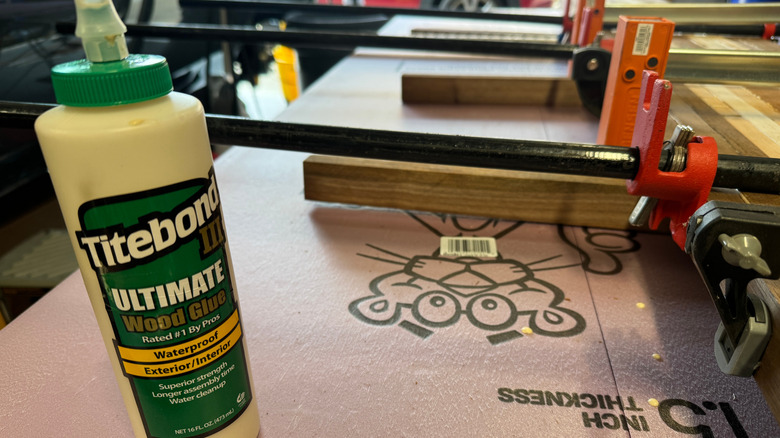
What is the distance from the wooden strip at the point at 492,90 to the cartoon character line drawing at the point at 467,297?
650 millimetres

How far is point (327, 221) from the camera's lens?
2.57 feet

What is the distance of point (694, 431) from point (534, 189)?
38 cm

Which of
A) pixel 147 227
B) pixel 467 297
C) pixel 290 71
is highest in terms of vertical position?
pixel 147 227

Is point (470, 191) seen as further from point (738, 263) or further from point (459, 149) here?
point (738, 263)

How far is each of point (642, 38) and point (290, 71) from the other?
74.6 inches

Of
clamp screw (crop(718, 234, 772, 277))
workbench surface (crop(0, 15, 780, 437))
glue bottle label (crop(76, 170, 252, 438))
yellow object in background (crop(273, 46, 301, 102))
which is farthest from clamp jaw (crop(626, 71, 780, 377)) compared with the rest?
yellow object in background (crop(273, 46, 301, 102))

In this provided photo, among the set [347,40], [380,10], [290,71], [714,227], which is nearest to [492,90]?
[347,40]

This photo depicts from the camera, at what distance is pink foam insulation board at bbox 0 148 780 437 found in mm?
459

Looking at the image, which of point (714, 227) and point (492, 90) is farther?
point (492, 90)

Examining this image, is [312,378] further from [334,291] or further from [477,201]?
[477,201]

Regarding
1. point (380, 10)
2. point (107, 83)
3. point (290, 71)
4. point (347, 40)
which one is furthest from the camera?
point (290, 71)

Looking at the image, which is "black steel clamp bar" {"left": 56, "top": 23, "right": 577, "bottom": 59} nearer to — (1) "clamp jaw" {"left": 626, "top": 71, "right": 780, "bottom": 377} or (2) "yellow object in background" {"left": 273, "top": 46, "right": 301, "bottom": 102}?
(1) "clamp jaw" {"left": 626, "top": 71, "right": 780, "bottom": 377}

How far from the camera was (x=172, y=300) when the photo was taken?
13.4 inches

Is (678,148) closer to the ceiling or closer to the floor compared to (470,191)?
closer to the ceiling
